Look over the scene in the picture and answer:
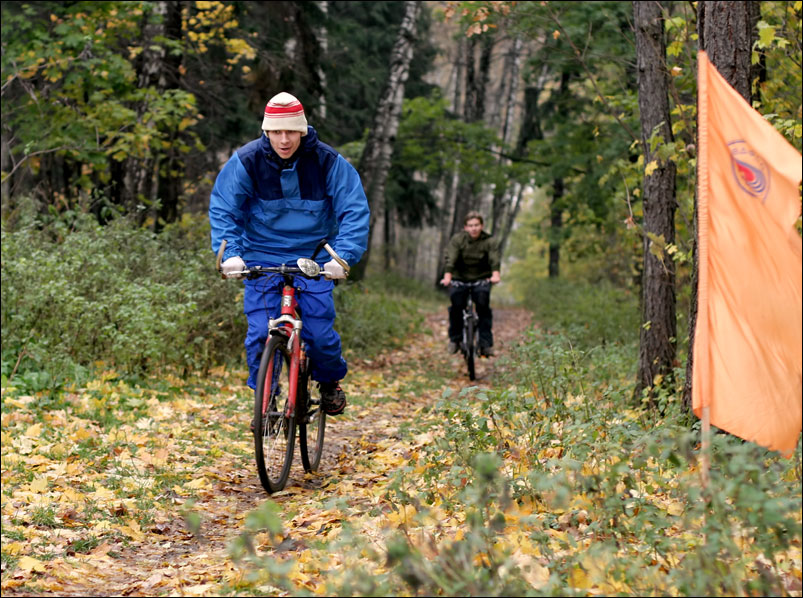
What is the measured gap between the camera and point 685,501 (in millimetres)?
3672

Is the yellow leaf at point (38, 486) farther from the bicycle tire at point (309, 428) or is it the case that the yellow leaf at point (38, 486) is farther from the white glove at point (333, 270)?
the white glove at point (333, 270)

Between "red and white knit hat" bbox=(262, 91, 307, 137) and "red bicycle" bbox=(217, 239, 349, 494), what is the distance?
0.75m

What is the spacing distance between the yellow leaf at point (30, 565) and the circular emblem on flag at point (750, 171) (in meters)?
3.34

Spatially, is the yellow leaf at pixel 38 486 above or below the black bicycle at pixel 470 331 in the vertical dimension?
below

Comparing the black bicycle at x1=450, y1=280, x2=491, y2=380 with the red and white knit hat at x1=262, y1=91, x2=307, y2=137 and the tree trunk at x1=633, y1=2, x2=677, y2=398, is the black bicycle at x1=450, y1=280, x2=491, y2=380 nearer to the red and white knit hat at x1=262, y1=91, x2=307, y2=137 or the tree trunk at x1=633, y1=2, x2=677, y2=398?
the tree trunk at x1=633, y1=2, x2=677, y2=398

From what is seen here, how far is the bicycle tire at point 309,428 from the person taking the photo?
5.76 m

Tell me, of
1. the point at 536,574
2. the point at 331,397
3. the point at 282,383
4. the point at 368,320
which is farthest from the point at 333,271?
the point at 368,320

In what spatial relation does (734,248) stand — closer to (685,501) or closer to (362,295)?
(685,501)

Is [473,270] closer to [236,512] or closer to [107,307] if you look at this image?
[107,307]

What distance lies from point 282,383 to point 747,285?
9.89 feet

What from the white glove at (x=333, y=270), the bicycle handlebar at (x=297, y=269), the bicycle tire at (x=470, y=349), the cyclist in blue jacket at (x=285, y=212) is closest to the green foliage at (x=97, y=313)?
the bicycle tire at (x=470, y=349)

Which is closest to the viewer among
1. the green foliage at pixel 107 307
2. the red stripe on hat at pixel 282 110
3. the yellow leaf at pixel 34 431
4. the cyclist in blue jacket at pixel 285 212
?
the red stripe on hat at pixel 282 110

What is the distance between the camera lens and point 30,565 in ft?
12.3

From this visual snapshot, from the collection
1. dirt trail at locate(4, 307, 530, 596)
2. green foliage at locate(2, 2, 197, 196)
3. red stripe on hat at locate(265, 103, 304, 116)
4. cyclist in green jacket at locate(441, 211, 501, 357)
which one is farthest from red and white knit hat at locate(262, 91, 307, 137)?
green foliage at locate(2, 2, 197, 196)
